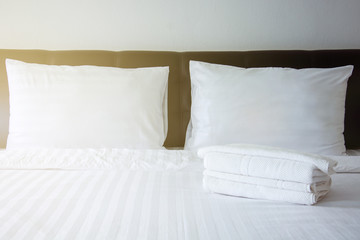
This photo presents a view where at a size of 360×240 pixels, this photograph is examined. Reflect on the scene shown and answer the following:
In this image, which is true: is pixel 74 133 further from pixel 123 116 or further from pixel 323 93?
pixel 323 93

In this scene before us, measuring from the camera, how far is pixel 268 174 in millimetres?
1127

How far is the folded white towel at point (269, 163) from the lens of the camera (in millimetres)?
1085

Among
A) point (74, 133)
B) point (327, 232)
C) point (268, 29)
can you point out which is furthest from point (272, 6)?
point (327, 232)

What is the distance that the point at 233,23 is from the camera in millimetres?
2277

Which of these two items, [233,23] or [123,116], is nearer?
[123,116]

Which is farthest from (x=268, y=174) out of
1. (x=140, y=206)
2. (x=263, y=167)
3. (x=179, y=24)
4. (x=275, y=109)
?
(x=179, y=24)

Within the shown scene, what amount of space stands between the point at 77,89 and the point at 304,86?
1010 mm

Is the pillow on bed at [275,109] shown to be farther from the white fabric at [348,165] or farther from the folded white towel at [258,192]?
the folded white towel at [258,192]

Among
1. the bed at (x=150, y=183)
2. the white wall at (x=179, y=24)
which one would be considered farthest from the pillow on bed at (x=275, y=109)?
the white wall at (x=179, y=24)

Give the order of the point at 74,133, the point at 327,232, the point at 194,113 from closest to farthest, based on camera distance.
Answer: the point at 327,232 < the point at 74,133 < the point at 194,113

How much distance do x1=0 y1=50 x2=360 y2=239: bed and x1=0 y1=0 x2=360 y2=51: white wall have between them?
0.62ft

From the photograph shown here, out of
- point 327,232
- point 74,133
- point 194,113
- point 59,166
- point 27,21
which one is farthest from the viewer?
point 27,21

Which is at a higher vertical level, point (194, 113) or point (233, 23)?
point (233, 23)

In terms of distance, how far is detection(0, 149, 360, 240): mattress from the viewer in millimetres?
929
